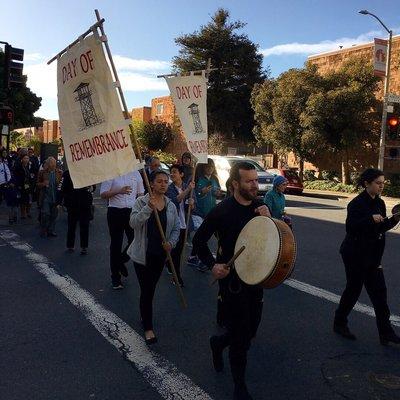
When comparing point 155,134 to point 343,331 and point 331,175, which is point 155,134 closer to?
point 331,175

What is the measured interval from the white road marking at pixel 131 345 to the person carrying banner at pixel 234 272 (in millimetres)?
388

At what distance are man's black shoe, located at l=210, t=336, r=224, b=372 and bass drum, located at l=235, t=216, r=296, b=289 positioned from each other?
2.27 feet

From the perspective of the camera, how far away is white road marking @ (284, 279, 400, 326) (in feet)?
18.7

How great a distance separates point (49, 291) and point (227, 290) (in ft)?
11.5

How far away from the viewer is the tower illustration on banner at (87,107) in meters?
4.79

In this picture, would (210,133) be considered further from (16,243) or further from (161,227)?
(161,227)

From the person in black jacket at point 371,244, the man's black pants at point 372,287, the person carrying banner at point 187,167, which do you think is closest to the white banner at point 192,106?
the person carrying banner at point 187,167

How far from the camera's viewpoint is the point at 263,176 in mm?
21141

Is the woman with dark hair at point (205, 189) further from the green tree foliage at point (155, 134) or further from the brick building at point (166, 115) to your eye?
the green tree foliage at point (155, 134)

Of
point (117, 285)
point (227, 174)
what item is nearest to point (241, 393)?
point (117, 285)

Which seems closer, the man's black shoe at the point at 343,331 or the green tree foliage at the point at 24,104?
the man's black shoe at the point at 343,331

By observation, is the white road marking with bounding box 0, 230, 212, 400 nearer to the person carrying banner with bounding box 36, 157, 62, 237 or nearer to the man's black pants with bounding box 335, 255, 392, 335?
the man's black pants with bounding box 335, 255, 392, 335

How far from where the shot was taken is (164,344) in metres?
4.76

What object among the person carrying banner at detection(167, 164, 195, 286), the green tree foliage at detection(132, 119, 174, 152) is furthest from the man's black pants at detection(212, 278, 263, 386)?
the green tree foliage at detection(132, 119, 174, 152)
